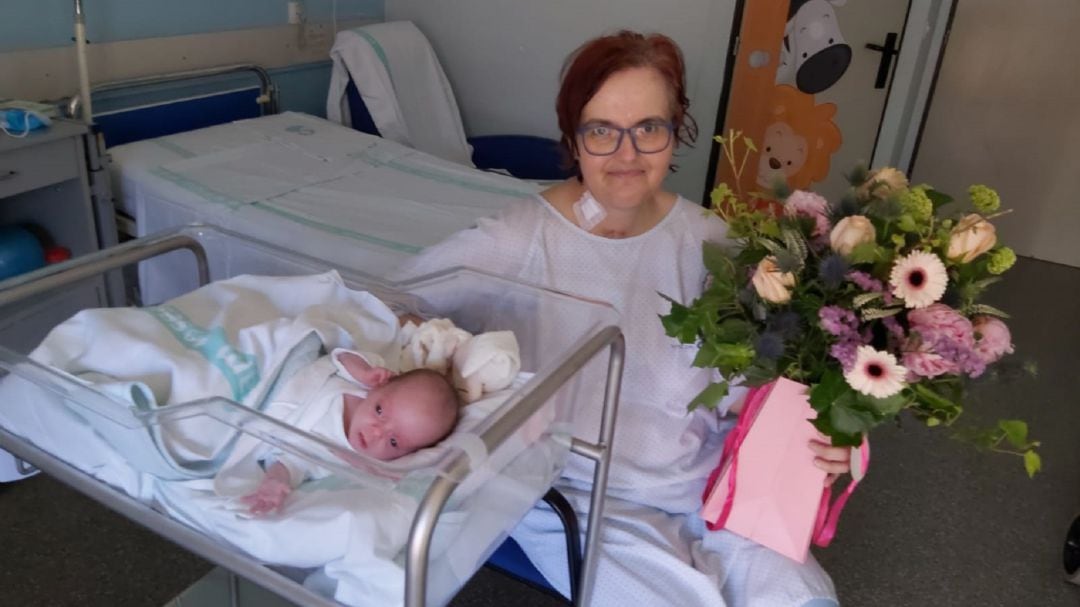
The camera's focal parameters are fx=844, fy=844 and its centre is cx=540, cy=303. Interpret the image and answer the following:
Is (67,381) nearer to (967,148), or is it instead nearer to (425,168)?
(425,168)

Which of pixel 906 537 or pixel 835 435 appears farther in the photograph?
pixel 906 537

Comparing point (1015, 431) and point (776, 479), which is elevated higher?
point (1015, 431)

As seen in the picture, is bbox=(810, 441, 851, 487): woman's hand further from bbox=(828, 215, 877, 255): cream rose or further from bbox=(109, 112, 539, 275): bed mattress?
bbox=(109, 112, 539, 275): bed mattress

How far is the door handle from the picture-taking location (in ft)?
11.9

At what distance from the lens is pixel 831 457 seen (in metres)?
1.18

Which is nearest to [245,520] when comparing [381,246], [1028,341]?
[381,246]

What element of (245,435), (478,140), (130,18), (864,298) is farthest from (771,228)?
(478,140)

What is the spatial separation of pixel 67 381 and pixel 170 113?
2134mm

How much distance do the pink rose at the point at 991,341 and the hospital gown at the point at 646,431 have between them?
434mm

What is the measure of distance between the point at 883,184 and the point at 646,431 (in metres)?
0.55

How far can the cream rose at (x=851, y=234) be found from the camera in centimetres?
103

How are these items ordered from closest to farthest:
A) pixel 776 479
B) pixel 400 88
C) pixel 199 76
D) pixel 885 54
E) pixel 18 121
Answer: pixel 776 479, pixel 18 121, pixel 199 76, pixel 400 88, pixel 885 54

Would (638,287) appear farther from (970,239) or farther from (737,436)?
(970,239)

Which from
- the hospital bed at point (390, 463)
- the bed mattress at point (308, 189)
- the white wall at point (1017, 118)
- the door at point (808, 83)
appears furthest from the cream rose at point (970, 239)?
the white wall at point (1017, 118)
